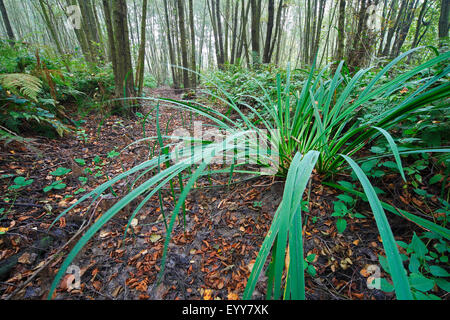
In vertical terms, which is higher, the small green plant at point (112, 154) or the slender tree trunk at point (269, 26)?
the slender tree trunk at point (269, 26)

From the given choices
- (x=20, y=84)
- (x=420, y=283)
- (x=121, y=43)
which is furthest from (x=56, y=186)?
(x=121, y=43)

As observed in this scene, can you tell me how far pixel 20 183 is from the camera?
107cm

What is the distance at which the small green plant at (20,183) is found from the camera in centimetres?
104

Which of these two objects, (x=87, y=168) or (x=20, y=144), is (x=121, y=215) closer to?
(x=87, y=168)

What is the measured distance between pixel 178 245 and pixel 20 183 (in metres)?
1.05

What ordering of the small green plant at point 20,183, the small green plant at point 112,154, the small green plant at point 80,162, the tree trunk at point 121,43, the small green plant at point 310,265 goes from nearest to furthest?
1. the small green plant at point 310,265
2. the small green plant at point 20,183
3. the small green plant at point 80,162
4. the small green plant at point 112,154
5. the tree trunk at point 121,43

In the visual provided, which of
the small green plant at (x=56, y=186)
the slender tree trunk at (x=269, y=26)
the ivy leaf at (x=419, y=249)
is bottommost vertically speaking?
the small green plant at (x=56, y=186)

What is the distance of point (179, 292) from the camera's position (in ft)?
2.21

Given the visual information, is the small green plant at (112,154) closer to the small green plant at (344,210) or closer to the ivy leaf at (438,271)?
the small green plant at (344,210)

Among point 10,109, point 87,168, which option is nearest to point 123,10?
point 10,109

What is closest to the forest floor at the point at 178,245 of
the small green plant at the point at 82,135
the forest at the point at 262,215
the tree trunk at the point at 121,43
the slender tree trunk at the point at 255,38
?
the forest at the point at 262,215

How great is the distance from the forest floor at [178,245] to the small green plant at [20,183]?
26mm
